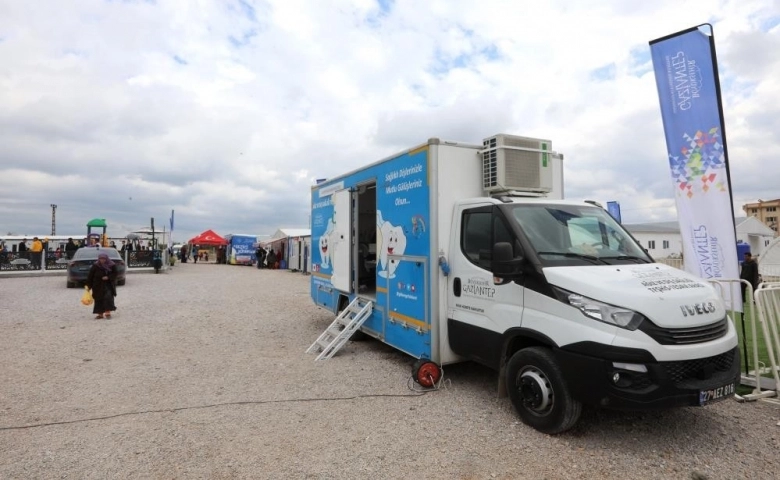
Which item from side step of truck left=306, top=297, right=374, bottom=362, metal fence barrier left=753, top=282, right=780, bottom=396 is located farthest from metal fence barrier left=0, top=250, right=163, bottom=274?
metal fence barrier left=753, top=282, right=780, bottom=396

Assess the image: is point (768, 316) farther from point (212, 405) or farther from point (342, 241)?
point (212, 405)

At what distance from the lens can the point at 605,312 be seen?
138 inches

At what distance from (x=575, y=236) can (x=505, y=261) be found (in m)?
0.94

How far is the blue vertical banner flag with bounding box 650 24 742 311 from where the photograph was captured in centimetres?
590

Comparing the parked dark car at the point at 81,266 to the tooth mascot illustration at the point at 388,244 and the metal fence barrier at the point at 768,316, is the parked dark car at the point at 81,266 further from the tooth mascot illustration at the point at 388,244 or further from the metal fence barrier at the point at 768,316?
the metal fence barrier at the point at 768,316

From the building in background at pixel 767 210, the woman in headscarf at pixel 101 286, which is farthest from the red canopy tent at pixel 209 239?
the building in background at pixel 767 210

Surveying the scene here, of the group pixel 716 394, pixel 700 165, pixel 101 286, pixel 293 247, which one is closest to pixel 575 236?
pixel 716 394

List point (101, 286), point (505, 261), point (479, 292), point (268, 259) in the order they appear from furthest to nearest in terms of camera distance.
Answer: point (268, 259), point (101, 286), point (479, 292), point (505, 261)

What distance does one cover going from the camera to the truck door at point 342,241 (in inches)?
285

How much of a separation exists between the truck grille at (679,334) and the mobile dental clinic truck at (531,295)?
1 centimetres

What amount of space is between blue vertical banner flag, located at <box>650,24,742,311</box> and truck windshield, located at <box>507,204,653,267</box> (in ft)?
7.09

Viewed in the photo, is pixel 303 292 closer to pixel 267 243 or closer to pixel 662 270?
pixel 662 270

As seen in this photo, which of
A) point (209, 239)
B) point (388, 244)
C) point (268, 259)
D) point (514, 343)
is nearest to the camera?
point (514, 343)

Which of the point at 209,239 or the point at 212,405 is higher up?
the point at 209,239
